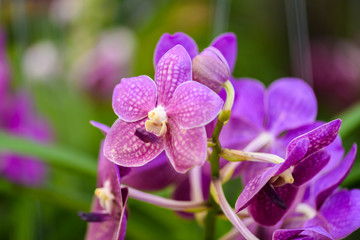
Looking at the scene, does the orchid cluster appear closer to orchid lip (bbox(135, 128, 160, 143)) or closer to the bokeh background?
orchid lip (bbox(135, 128, 160, 143))

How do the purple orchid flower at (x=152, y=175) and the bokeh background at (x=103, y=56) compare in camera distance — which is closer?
the purple orchid flower at (x=152, y=175)

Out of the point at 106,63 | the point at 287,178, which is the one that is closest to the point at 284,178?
the point at 287,178

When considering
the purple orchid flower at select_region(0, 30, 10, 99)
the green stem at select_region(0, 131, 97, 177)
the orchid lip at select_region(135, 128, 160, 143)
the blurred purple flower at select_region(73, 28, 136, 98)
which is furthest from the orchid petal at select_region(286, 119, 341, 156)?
the blurred purple flower at select_region(73, 28, 136, 98)

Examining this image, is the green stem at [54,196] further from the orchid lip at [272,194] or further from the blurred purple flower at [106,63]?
the blurred purple flower at [106,63]

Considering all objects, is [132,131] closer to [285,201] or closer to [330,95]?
[285,201]

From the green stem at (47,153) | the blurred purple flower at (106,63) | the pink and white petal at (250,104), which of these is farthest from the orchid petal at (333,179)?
the blurred purple flower at (106,63)

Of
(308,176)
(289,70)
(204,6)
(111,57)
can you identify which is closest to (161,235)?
(308,176)
